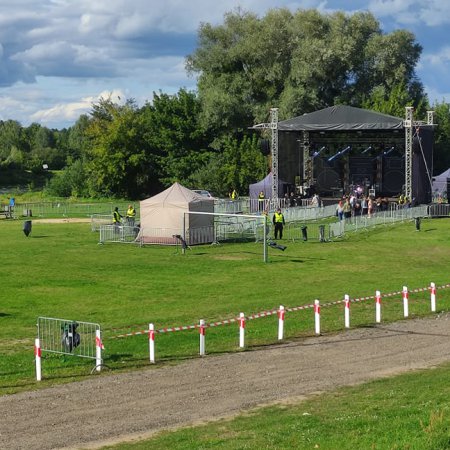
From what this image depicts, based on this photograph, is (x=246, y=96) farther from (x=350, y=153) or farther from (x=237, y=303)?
(x=237, y=303)

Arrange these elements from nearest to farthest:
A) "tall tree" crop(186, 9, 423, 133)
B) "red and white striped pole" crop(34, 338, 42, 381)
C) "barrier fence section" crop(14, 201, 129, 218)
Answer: "red and white striped pole" crop(34, 338, 42, 381) < "barrier fence section" crop(14, 201, 129, 218) < "tall tree" crop(186, 9, 423, 133)

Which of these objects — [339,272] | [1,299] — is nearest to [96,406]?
[1,299]

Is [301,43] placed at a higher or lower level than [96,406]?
higher

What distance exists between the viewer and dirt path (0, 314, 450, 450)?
42.1 feet

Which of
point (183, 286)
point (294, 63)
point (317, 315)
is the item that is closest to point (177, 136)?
point (294, 63)

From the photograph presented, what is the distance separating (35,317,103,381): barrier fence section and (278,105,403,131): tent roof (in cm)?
4019

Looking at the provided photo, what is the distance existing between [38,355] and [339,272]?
17283 mm

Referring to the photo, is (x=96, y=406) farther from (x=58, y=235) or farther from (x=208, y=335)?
(x=58, y=235)

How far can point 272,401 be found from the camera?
14.4m

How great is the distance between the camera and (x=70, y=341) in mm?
17625

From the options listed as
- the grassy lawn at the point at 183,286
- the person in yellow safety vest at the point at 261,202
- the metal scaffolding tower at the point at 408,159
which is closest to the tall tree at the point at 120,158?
the person in yellow safety vest at the point at 261,202

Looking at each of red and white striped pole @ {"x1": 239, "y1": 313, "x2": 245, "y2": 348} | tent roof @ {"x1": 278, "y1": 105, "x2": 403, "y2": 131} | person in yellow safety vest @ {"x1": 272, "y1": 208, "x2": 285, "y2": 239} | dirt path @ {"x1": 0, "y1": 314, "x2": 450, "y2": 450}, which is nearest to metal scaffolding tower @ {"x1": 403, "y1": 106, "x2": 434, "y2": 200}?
tent roof @ {"x1": 278, "y1": 105, "x2": 403, "y2": 131}

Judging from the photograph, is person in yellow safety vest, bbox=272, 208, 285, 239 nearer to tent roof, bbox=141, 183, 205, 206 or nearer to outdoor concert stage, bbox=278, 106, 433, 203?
tent roof, bbox=141, 183, 205, 206

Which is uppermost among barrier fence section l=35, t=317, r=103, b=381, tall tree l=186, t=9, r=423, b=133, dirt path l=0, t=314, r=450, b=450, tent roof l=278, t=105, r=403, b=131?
tall tree l=186, t=9, r=423, b=133
